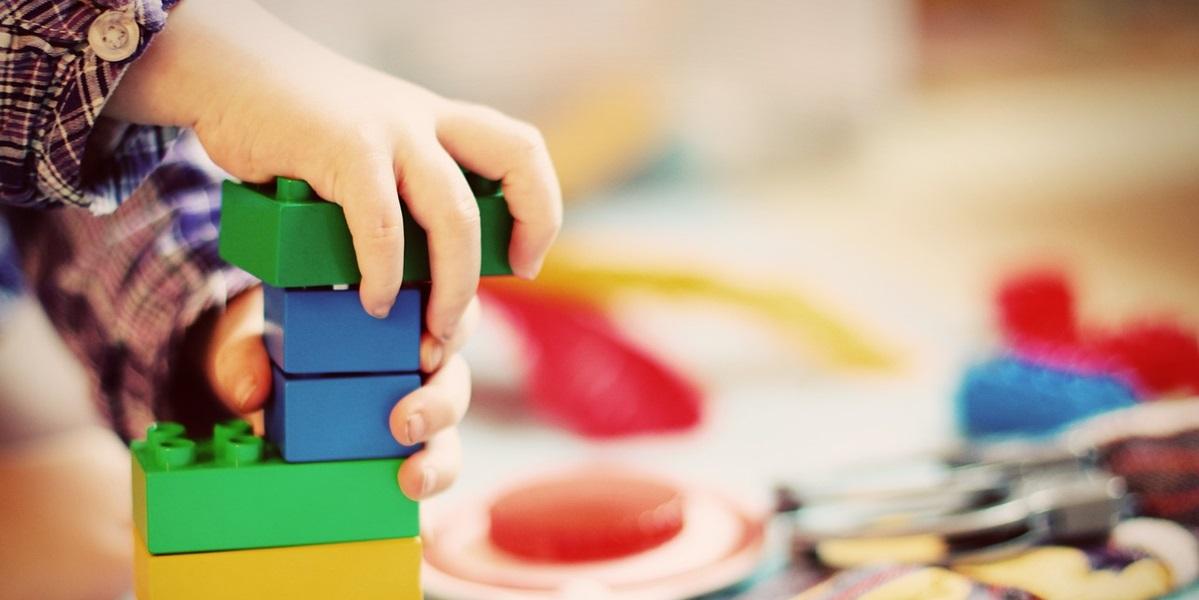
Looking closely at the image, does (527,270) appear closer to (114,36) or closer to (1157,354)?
(114,36)

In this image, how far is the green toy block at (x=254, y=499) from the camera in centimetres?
47

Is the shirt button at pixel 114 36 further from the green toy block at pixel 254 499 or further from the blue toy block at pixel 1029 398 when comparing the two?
the blue toy block at pixel 1029 398

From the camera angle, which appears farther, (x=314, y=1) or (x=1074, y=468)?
(x=314, y=1)

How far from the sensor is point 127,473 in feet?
2.31

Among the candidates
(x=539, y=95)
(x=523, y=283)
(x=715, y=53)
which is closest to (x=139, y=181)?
(x=523, y=283)

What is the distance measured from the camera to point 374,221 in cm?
44

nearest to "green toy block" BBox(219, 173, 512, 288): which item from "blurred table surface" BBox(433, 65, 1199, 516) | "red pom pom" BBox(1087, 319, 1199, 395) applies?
"blurred table surface" BBox(433, 65, 1199, 516)

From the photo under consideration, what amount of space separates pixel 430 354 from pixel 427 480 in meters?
0.06

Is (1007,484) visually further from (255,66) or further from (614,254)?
(614,254)

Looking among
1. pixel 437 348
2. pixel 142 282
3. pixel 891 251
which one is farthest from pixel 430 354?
pixel 891 251

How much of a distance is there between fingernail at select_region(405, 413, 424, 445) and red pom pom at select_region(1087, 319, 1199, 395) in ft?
1.90

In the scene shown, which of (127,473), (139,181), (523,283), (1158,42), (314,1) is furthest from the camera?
(1158,42)

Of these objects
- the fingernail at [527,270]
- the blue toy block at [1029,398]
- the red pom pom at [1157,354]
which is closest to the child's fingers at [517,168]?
the fingernail at [527,270]

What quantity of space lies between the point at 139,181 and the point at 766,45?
1120mm
